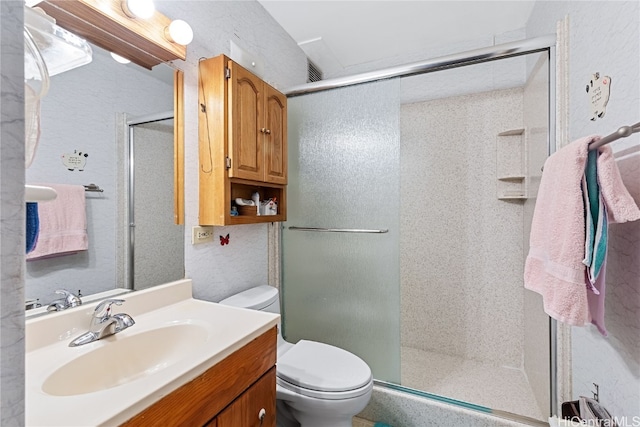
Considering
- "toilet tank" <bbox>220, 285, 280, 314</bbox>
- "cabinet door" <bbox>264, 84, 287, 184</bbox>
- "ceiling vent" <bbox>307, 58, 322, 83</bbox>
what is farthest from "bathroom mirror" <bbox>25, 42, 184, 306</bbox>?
"ceiling vent" <bbox>307, 58, 322, 83</bbox>

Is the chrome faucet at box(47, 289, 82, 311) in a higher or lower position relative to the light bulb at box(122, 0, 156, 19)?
lower

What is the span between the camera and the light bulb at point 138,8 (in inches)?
42.0

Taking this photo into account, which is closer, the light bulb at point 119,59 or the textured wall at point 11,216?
the textured wall at point 11,216

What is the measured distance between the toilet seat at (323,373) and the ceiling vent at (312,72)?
2.09m

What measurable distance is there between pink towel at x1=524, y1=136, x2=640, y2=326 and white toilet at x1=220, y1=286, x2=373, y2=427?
823 millimetres

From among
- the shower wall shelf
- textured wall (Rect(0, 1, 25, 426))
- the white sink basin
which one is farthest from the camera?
the shower wall shelf

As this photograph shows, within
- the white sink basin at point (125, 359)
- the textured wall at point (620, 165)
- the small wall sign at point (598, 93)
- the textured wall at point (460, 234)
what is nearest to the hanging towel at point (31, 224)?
the white sink basin at point (125, 359)

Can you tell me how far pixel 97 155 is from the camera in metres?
1.03

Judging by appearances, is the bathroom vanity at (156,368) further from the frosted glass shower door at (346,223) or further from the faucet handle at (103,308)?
the frosted glass shower door at (346,223)

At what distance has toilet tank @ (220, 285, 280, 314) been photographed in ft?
4.87

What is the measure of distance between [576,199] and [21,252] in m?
1.22

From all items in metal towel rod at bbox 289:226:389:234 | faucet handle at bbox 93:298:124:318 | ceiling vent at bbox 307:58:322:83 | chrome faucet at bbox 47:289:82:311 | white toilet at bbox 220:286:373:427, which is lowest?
white toilet at bbox 220:286:373:427

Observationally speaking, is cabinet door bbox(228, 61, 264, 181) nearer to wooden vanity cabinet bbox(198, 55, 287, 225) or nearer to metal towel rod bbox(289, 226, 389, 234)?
wooden vanity cabinet bbox(198, 55, 287, 225)

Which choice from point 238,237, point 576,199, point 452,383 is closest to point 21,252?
point 576,199
